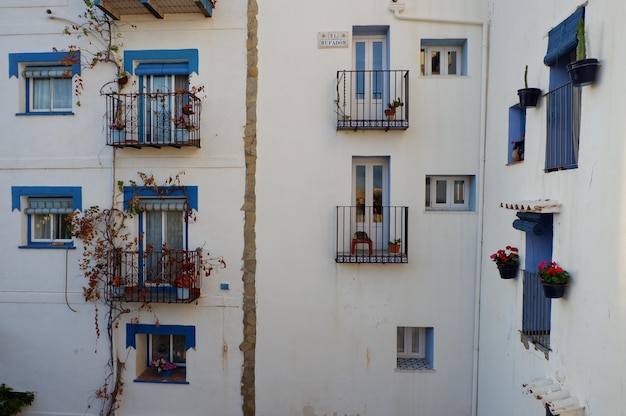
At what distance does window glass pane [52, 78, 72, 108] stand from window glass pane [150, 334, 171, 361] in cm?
465

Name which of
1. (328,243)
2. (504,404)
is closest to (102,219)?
(328,243)

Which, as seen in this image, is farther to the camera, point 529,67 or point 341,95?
point 341,95

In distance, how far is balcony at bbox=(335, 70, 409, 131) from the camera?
6840 millimetres

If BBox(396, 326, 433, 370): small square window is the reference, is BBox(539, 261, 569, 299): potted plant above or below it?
above

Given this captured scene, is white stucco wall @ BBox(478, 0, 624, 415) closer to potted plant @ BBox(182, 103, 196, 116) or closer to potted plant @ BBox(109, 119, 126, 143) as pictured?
potted plant @ BBox(182, 103, 196, 116)

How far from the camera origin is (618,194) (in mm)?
3719

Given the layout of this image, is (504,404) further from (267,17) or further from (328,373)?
(267,17)

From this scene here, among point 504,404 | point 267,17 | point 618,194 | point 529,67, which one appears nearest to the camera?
point 618,194

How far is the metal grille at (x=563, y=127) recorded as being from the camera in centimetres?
460

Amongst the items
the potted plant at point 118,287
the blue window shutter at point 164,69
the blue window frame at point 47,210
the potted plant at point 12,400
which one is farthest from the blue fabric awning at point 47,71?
the potted plant at point 12,400

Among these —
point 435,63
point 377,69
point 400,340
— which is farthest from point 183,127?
point 400,340

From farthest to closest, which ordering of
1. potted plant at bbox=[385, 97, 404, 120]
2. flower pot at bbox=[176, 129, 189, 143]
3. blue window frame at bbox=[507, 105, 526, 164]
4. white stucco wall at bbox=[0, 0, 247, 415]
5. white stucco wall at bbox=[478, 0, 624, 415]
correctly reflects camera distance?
1. white stucco wall at bbox=[0, 0, 247, 415]
2. flower pot at bbox=[176, 129, 189, 143]
3. potted plant at bbox=[385, 97, 404, 120]
4. blue window frame at bbox=[507, 105, 526, 164]
5. white stucco wall at bbox=[478, 0, 624, 415]

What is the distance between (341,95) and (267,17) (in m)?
1.86

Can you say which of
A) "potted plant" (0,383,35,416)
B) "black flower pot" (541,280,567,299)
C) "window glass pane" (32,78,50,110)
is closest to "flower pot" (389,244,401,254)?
"black flower pot" (541,280,567,299)
